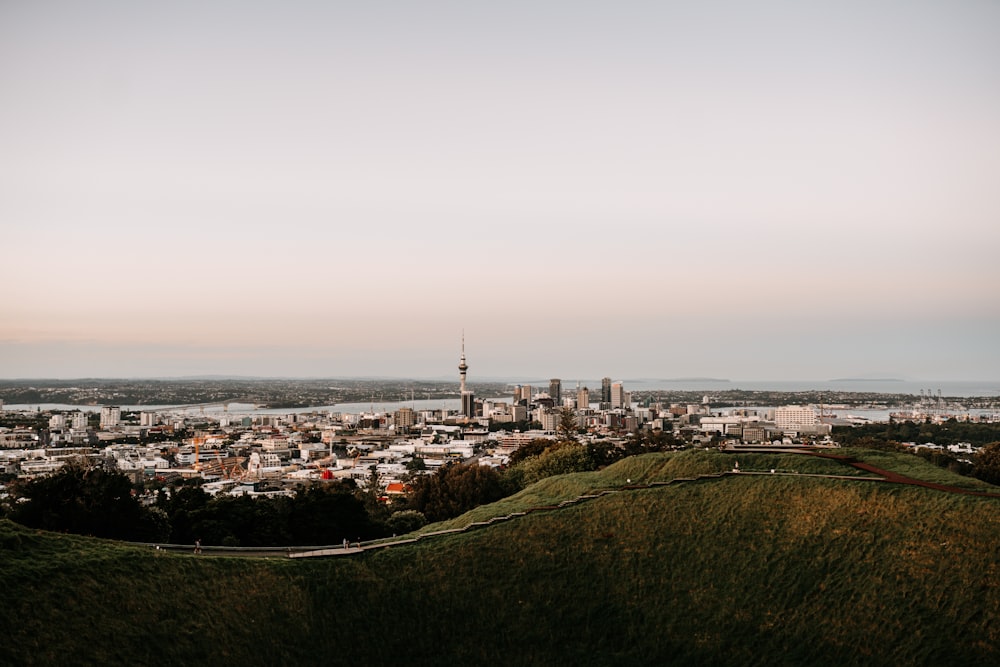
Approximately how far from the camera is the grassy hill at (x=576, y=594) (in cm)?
1326

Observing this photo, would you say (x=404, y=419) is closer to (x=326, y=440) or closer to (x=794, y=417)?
(x=326, y=440)

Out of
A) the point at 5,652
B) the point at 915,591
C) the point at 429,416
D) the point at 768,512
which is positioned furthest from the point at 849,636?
the point at 429,416

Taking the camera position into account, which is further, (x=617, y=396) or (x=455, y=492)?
(x=617, y=396)

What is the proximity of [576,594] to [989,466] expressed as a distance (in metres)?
21.9

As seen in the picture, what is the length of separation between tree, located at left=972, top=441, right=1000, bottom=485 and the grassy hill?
13.4 m

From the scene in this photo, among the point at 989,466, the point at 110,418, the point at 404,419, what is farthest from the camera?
the point at 404,419

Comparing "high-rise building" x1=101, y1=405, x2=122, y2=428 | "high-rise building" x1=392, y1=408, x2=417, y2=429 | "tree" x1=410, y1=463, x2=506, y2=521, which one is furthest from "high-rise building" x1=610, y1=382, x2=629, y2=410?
"tree" x1=410, y1=463, x2=506, y2=521

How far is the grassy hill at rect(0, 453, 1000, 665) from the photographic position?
43.5 feet

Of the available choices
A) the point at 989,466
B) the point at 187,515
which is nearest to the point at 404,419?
the point at 187,515

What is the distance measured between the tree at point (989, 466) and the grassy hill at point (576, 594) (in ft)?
44.1

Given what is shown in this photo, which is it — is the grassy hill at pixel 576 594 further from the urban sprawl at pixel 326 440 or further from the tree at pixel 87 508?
the urban sprawl at pixel 326 440

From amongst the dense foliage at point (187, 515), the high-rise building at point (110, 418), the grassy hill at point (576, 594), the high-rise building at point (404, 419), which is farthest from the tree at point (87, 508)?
the high-rise building at point (404, 419)

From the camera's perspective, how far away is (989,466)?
28.9 meters

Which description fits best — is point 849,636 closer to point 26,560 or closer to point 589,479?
point 589,479
